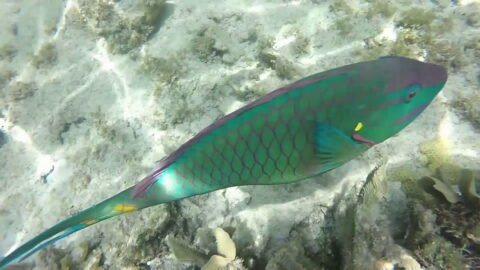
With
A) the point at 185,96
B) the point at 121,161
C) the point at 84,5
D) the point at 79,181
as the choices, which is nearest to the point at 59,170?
the point at 79,181

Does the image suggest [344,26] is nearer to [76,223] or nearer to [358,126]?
[358,126]

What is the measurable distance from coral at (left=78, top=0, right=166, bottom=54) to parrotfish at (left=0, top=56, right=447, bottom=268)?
407 centimetres

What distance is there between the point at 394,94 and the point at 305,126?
1.38ft

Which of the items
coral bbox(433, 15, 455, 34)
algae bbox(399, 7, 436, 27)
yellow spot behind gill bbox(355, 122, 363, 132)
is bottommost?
coral bbox(433, 15, 455, 34)

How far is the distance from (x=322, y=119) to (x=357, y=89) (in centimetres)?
21

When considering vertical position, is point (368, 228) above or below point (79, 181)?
above

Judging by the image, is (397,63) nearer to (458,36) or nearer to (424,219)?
(424,219)

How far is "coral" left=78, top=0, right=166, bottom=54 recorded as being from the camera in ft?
17.0

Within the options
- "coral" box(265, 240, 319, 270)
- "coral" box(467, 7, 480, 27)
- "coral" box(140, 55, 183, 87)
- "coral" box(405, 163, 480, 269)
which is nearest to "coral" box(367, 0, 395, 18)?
"coral" box(467, 7, 480, 27)

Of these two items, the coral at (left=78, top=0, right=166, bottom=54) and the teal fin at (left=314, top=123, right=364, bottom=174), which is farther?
the coral at (left=78, top=0, right=166, bottom=54)

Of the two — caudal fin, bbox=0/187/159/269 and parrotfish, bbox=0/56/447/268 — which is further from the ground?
parrotfish, bbox=0/56/447/268

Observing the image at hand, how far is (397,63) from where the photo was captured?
5.20 feet

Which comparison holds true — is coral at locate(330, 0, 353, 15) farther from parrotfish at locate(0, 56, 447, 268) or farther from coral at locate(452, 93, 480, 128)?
parrotfish at locate(0, 56, 447, 268)

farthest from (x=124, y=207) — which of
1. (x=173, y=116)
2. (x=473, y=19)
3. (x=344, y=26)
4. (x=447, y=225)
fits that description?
(x=473, y=19)
